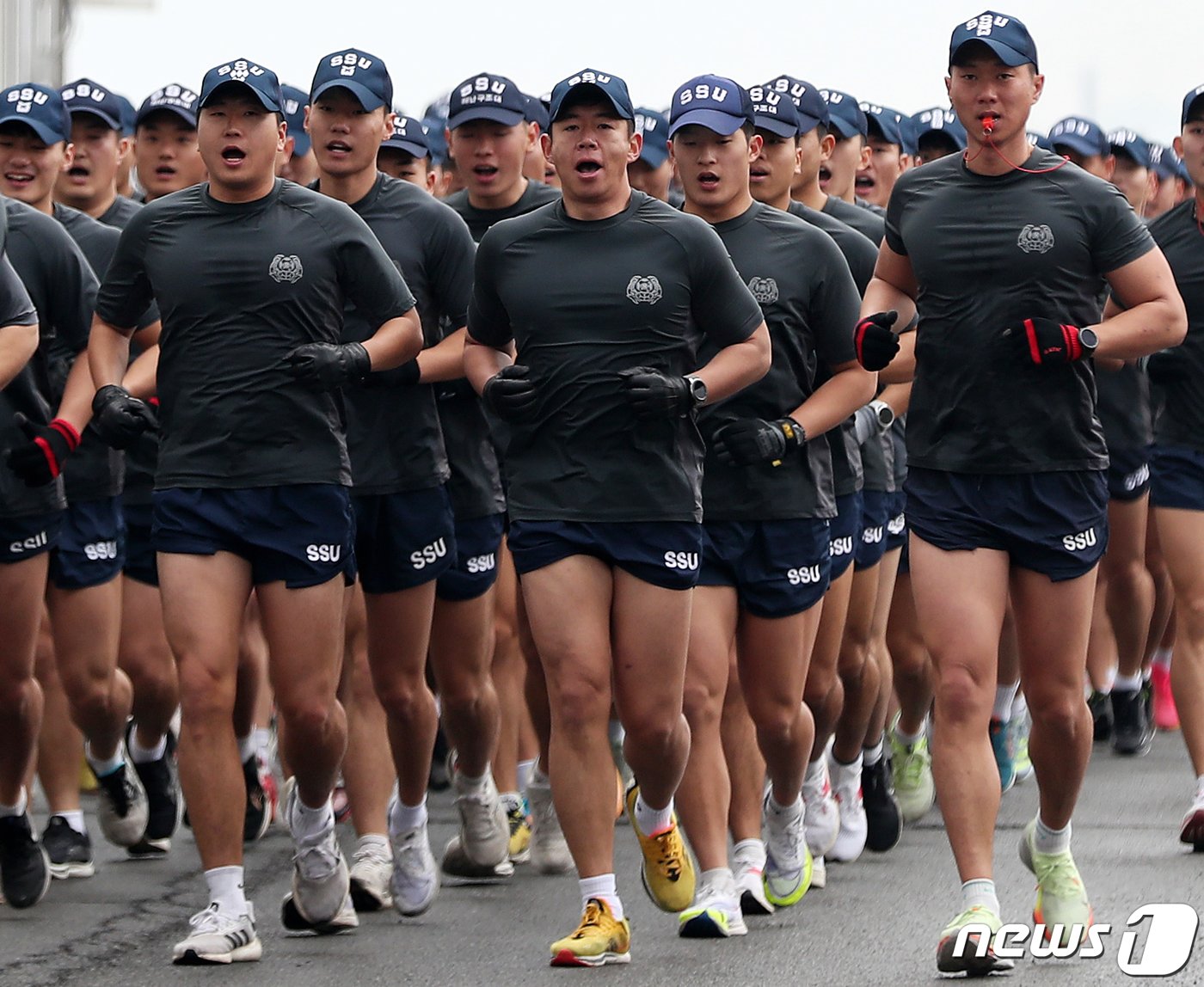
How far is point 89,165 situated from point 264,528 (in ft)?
12.1

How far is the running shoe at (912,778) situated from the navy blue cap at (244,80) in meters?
4.23

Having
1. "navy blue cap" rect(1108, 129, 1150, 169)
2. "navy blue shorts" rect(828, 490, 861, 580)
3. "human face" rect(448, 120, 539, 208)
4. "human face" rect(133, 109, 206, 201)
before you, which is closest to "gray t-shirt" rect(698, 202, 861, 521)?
"navy blue shorts" rect(828, 490, 861, 580)

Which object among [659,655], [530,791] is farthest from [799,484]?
[530,791]

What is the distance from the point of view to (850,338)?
9.41 meters

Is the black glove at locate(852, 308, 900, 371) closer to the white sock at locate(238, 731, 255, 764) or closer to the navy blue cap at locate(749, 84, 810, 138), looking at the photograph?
the navy blue cap at locate(749, 84, 810, 138)

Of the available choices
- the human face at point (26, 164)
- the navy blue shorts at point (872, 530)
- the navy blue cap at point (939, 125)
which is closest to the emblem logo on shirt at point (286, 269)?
the human face at point (26, 164)

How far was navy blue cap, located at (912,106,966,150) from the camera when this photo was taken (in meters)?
12.9

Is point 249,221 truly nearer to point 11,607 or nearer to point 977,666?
point 11,607

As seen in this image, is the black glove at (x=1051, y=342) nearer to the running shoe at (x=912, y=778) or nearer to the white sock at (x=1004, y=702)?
the running shoe at (x=912, y=778)

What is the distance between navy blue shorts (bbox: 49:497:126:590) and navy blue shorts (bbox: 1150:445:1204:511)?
3.97 m

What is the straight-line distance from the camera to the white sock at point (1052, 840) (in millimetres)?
8344

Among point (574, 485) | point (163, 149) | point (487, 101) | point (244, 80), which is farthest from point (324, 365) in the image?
point (163, 149)

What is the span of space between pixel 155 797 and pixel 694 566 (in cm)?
340

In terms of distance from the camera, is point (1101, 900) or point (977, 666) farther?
point (1101, 900)
